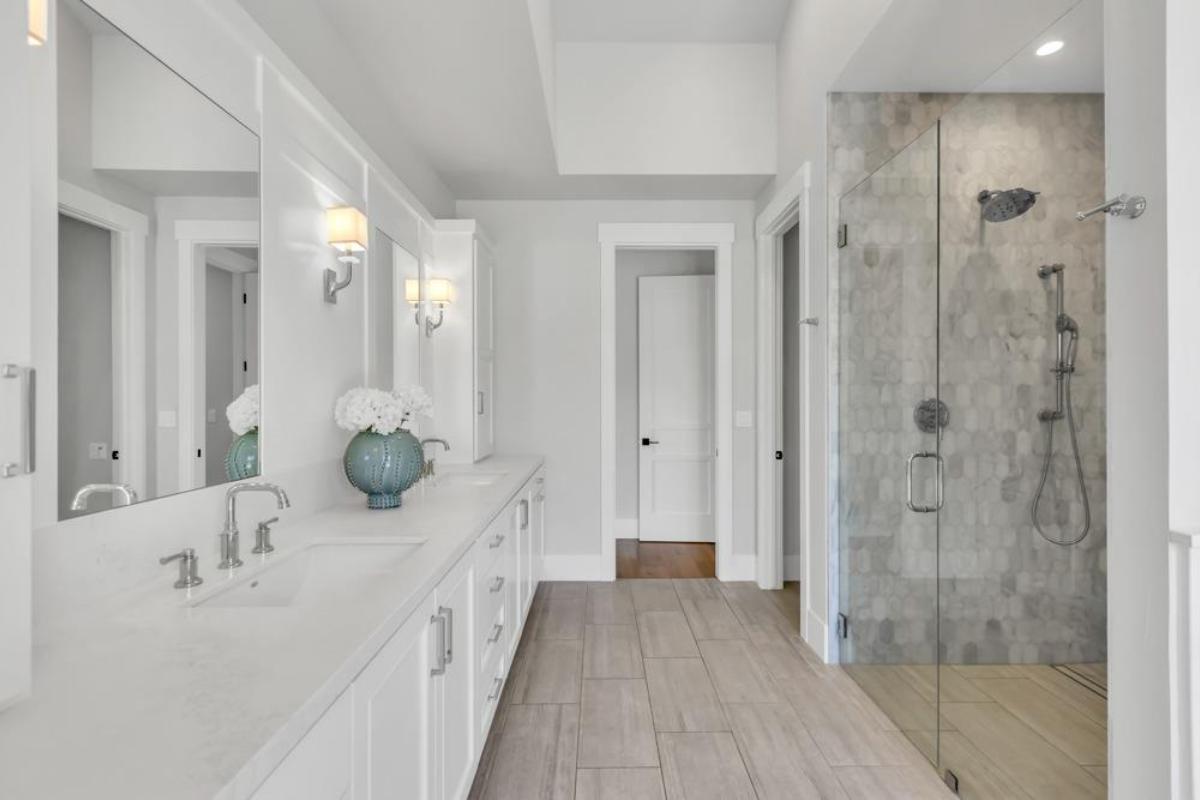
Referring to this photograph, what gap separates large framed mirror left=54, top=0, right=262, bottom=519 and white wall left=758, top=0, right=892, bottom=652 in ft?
7.45

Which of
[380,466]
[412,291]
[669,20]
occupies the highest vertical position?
[669,20]

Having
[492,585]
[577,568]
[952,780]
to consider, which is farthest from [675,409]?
[952,780]

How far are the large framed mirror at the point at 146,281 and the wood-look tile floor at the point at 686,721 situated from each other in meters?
1.34

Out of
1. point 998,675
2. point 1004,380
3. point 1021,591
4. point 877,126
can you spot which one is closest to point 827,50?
point 877,126

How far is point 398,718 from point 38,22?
4.35 ft

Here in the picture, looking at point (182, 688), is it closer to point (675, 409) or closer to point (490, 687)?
point (490, 687)

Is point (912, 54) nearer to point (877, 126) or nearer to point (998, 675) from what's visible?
point (877, 126)

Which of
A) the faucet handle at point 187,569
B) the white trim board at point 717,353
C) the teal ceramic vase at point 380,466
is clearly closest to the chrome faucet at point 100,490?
the faucet handle at point 187,569

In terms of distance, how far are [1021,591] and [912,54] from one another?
6.50 feet

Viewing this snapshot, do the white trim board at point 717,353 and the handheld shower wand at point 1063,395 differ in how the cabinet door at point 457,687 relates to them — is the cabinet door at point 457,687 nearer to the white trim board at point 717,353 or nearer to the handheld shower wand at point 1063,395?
the handheld shower wand at point 1063,395

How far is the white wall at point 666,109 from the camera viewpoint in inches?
149

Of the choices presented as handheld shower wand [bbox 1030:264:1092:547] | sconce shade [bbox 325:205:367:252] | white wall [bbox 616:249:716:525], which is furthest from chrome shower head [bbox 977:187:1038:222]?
white wall [bbox 616:249:716:525]

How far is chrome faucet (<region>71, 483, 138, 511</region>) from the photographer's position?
117cm

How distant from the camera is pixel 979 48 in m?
2.43
